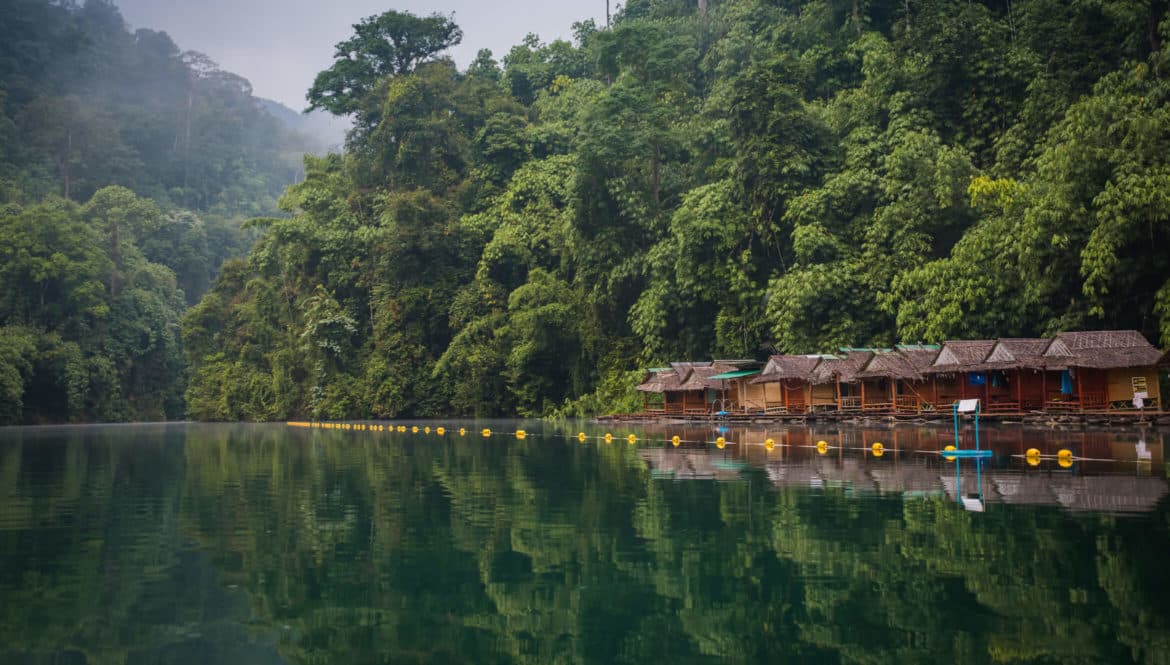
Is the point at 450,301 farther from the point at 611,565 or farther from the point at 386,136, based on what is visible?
the point at 611,565

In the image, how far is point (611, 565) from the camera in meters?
8.78

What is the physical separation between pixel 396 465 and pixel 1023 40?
104 ft

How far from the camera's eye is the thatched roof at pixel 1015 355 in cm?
2817

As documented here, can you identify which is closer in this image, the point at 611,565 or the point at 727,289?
the point at 611,565

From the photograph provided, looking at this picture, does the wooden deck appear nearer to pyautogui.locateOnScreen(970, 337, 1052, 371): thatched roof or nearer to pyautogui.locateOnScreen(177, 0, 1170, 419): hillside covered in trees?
pyautogui.locateOnScreen(970, 337, 1052, 371): thatched roof

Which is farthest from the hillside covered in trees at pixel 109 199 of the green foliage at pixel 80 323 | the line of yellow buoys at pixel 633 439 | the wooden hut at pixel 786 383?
the wooden hut at pixel 786 383

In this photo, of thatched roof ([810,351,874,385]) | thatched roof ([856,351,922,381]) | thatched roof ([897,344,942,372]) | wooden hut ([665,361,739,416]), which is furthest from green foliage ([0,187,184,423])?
thatched roof ([897,344,942,372])

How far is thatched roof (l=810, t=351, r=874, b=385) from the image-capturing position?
33.0m

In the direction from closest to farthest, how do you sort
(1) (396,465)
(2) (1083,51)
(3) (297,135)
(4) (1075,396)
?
(1) (396,465) → (4) (1075,396) → (2) (1083,51) → (3) (297,135)

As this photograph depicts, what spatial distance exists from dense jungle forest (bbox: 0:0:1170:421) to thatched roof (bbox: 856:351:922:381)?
1.51 meters

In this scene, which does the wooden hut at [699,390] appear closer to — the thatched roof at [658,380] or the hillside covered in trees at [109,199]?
the thatched roof at [658,380]

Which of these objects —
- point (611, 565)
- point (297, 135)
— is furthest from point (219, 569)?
point (297, 135)

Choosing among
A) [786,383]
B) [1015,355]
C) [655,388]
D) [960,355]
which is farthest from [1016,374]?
[655,388]

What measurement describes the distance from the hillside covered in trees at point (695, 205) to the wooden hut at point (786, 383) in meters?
1.36
